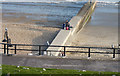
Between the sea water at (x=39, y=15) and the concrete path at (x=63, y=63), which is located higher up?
the sea water at (x=39, y=15)

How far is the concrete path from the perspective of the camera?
39.7ft

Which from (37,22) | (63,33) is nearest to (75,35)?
(63,33)

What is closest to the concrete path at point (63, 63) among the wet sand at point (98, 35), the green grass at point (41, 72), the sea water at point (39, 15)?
the green grass at point (41, 72)

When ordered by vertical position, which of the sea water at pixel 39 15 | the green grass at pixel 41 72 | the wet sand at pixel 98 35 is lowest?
the green grass at pixel 41 72

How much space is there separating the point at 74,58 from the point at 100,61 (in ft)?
4.12

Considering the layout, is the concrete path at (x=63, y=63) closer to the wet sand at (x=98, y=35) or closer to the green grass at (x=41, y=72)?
the green grass at (x=41, y=72)

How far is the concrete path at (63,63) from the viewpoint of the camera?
476 inches

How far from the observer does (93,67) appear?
12.1m

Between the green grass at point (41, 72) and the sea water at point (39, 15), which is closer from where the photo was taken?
the green grass at point (41, 72)

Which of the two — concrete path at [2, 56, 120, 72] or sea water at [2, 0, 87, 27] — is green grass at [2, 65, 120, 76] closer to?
concrete path at [2, 56, 120, 72]

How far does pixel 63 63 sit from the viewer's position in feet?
41.6

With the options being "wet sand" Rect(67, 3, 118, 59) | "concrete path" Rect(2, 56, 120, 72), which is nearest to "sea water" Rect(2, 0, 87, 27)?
"wet sand" Rect(67, 3, 118, 59)

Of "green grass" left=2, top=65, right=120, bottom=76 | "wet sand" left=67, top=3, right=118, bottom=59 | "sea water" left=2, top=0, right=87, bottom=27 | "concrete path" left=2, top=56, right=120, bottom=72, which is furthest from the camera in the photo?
"sea water" left=2, top=0, right=87, bottom=27

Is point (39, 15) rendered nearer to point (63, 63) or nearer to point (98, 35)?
point (98, 35)
